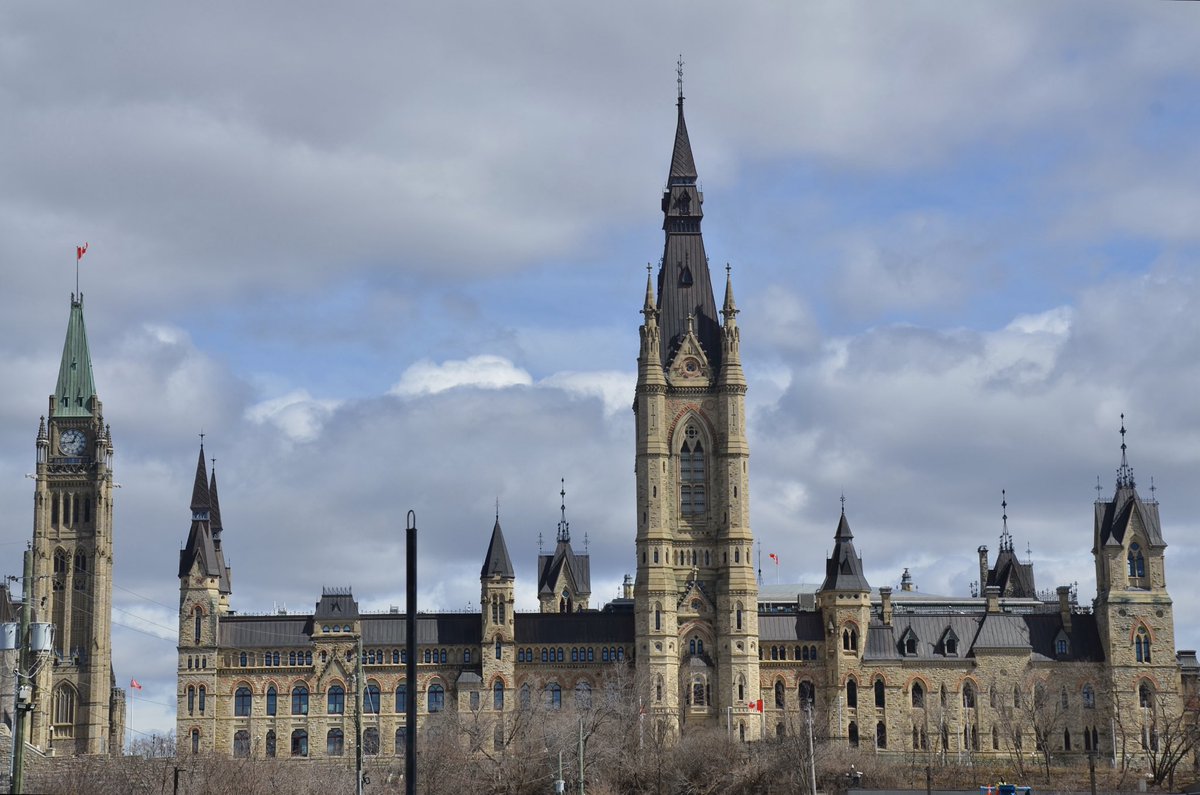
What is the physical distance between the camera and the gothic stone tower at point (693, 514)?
170 m

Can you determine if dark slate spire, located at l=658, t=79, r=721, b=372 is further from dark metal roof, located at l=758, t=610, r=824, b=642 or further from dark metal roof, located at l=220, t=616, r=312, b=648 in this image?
dark metal roof, located at l=220, t=616, r=312, b=648

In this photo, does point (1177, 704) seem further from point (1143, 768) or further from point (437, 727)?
point (437, 727)

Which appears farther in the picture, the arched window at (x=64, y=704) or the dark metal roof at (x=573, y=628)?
the arched window at (x=64, y=704)

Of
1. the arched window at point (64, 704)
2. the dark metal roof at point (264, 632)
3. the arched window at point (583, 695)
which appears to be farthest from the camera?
the arched window at point (64, 704)

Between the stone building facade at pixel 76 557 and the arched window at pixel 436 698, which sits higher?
the stone building facade at pixel 76 557

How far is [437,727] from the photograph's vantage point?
156 metres

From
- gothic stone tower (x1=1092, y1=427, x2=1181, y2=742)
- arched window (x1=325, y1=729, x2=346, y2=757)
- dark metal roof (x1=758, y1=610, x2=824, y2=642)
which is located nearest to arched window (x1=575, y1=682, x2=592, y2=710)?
dark metal roof (x1=758, y1=610, x2=824, y2=642)

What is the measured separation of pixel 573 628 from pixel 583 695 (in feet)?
20.9

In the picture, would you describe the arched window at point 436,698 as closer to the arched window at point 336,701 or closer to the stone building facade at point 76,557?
the arched window at point 336,701

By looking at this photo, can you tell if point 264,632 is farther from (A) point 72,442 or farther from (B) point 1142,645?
(B) point 1142,645

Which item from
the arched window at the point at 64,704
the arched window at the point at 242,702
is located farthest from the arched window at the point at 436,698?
the arched window at the point at 64,704

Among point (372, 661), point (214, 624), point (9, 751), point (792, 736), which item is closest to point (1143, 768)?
point (792, 736)

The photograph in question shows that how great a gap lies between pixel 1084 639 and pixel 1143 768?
16973mm

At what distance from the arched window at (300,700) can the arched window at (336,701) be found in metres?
1.88
